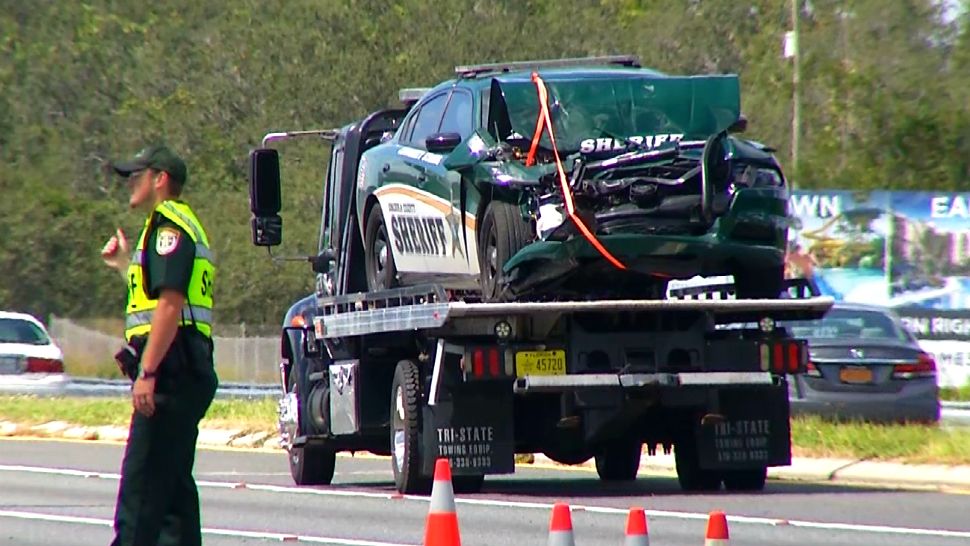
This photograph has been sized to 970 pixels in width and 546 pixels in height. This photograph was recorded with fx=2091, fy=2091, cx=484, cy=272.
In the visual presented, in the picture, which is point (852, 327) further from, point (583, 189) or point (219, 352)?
point (219, 352)

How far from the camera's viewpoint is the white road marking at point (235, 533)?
11.6 m

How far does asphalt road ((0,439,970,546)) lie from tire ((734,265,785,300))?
137 centimetres

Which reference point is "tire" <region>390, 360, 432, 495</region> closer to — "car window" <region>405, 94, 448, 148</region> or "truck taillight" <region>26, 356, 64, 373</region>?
"car window" <region>405, 94, 448, 148</region>

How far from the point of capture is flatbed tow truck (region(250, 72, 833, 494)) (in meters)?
13.4

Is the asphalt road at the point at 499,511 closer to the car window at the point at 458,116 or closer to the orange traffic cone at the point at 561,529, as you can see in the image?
the car window at the point at 458,116

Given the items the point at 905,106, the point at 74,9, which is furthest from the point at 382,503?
the point at 74,9

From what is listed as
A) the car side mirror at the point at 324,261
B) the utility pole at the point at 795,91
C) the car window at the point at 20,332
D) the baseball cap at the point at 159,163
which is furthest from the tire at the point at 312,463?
the utility pole at the point at 795,91

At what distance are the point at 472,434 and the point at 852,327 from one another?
23.9 feet

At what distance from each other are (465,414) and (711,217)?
2149mm

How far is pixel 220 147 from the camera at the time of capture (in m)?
55.1

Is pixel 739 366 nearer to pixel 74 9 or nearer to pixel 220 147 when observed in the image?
pixel 220 147

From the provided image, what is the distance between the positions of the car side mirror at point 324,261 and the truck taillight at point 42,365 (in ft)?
41.8

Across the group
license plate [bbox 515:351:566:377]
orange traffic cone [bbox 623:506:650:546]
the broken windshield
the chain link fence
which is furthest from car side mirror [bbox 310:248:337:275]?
the chain link fence

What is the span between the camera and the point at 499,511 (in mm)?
13102
